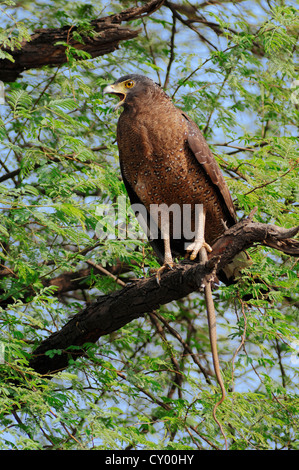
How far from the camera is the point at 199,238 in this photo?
14.1 feet

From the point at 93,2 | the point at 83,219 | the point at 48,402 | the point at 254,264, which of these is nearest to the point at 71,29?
the point at 93,2

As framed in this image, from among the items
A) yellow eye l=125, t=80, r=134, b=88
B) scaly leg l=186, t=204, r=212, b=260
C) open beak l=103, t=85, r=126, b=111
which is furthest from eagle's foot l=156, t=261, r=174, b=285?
yellow eye l=125, t=80, r=134, b=88

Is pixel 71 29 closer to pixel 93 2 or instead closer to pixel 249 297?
pixel 93 2

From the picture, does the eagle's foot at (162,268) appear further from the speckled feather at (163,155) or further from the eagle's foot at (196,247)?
the speckled feather at (163,155)

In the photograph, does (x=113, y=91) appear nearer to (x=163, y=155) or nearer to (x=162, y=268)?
(x=163, y=155)

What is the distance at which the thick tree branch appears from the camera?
3422 millimetres

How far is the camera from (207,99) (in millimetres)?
5699

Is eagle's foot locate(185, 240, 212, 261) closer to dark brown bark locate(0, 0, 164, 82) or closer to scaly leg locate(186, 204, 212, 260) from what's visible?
scaly leg locate(186, 204, 212, 260)

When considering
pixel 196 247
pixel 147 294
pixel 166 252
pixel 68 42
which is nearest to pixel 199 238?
pixel 196 247

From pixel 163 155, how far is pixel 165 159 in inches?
1.4

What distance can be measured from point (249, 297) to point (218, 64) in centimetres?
238

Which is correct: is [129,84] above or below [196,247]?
above

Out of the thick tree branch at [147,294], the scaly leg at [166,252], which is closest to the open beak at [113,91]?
the scaly leg at [166,252]

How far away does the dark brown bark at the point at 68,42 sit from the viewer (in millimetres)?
5598
